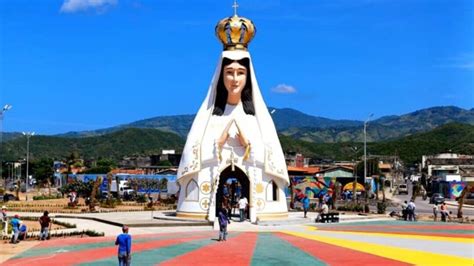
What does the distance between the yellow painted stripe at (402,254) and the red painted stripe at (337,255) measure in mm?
533

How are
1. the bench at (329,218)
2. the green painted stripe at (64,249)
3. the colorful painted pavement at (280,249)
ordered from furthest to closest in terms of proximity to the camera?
the bench at (329,218) < the green painted stripe at (64,249) < the colorful painted pavement at (280,249)

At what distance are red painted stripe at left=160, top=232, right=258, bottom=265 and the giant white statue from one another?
9124 mm

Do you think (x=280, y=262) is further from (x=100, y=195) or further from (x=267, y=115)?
(x=100, y=195)

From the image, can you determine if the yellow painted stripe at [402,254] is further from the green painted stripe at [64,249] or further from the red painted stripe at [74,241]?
the red painted stripe at [74,241]

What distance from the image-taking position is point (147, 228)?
3366 centimetres

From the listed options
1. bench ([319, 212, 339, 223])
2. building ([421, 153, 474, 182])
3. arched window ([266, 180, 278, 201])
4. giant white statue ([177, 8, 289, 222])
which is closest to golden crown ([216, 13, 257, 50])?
giant white statue ([177, 8, 289, 222])

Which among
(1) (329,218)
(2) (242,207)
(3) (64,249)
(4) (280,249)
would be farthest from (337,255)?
(1) (329,218)

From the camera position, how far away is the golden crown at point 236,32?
3826 centimetres

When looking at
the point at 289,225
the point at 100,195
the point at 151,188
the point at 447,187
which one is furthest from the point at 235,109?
the point at 447,187

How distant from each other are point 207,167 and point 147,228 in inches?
211

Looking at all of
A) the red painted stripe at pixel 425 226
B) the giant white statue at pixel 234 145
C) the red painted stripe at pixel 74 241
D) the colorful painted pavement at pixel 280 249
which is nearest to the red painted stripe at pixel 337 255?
the colorful painted pavement at pixel 280 249

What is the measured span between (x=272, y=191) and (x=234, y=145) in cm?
366

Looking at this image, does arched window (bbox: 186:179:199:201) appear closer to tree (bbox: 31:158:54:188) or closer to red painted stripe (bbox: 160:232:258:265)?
red painted stripe (bbox: 160:232:258:265)

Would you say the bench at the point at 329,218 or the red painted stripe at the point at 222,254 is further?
the bench at the point at 329,218
